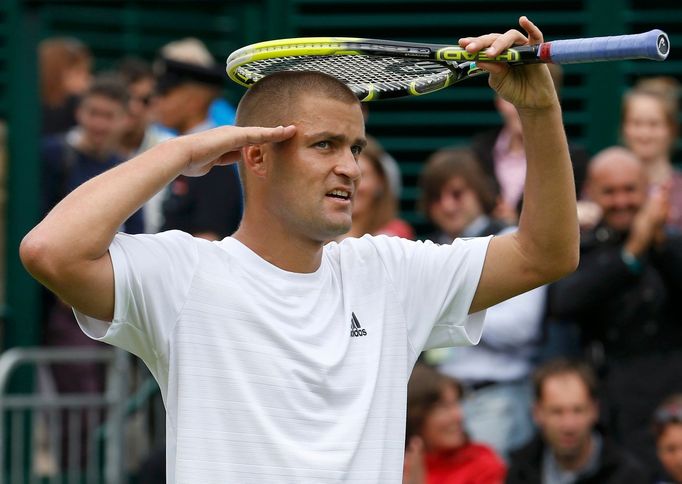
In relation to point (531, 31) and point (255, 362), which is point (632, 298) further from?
point (255, 362)

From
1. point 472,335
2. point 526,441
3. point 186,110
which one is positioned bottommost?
point 526,441

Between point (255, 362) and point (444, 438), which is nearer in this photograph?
point (255, 362)

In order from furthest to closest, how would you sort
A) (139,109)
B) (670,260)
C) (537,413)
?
(139,109)
(670,260)
(537,413)

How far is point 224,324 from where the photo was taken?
148 inches

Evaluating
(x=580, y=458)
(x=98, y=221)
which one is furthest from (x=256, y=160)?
(x=580, y=458)

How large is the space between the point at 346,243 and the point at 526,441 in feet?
10.5

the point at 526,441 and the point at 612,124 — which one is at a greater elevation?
the point at 612,124

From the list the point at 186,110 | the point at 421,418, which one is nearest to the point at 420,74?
the point at 421,418

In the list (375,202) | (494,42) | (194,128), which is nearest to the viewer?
(494,42)

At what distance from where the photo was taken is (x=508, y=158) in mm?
8164

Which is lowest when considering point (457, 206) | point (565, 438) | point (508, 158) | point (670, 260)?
point (565, 438)

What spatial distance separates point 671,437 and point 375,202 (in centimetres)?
195

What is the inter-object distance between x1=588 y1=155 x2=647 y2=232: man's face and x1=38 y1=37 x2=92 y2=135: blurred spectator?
4.22m

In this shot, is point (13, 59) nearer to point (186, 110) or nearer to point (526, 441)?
point (186, 110)
